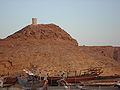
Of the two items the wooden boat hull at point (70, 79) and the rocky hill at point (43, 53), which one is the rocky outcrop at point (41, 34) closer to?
the rocky hill at point (43, 53)

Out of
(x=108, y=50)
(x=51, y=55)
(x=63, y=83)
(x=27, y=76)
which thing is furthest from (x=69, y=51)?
(x=108, y=50)

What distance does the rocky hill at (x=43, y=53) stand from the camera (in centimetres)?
3556

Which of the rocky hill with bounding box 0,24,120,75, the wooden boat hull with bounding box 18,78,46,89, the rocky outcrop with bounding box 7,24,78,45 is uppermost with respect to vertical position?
the rocky outcrop with bounding box 7,24,78,45

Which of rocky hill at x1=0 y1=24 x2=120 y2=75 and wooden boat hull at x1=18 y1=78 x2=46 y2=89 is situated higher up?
rocky hill at x1=0 y1=24 x2=120 y2=75

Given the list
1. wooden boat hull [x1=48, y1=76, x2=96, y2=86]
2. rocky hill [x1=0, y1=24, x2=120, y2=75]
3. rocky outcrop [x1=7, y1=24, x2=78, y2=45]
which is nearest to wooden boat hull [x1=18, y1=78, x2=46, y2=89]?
wooden boat hull [x1=48, y1=76, x2=96, y2=86]

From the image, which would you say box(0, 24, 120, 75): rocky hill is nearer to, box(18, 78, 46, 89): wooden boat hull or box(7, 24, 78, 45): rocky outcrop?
box(7, 24, 78, 45): rocky outcrop

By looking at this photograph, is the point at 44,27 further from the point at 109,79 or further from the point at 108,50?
the point at 108,50

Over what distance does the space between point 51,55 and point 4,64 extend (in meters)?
8.52

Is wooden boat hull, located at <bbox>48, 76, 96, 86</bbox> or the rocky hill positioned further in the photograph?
the rocky hill

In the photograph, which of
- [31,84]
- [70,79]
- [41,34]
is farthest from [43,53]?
[31,84]

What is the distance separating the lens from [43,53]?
39.9 meters

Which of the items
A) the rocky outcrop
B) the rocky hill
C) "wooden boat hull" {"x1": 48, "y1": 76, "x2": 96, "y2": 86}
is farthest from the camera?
the rocky outcrop

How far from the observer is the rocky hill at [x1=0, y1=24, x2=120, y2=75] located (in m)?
35.6

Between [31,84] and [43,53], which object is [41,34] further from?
[31,84]
